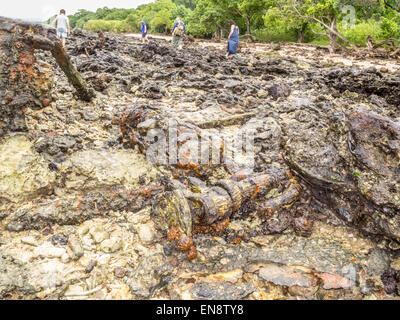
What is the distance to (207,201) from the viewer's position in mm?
2711

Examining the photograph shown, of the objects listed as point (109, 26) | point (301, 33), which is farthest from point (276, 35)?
point (109, 26)

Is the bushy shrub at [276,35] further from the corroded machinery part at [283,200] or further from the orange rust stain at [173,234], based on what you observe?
the orange rust stain at [173,234]

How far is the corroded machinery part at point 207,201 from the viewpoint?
269 centimetres

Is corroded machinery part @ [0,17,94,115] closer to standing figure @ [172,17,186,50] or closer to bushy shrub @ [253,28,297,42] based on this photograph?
standing figure @ [172,17,186,50]

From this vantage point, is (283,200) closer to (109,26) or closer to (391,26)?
(391,26)

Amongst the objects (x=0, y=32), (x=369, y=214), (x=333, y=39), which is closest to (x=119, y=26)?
(x=333, y=39)

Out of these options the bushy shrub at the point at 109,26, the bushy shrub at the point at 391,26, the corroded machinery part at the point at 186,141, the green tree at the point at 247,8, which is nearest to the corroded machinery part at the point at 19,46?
the corroded machinery part at the point at 186,141

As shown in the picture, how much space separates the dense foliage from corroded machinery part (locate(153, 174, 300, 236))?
48.6 feet

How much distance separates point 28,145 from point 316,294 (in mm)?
3470

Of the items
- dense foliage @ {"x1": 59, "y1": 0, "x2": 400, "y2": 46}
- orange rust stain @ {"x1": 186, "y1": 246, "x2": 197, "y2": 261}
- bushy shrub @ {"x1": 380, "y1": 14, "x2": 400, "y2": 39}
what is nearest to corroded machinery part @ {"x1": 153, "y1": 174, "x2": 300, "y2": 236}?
orange rust stain @ {"x1": 186, "y1": 246, "x2": 197, "y2": 261}

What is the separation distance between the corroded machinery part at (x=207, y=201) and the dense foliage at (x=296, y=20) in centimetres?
1481

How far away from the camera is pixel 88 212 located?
2.97 m

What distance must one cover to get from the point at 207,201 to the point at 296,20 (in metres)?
18.7

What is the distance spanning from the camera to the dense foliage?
15.7 metres
